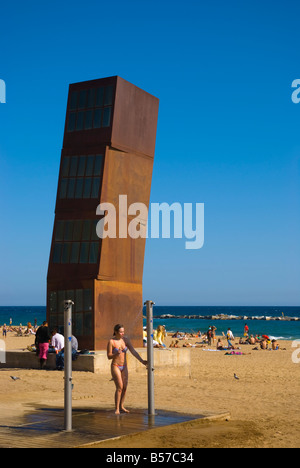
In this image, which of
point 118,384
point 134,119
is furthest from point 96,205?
point 118,384

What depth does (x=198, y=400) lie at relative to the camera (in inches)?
548

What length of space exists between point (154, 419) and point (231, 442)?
5.87ft

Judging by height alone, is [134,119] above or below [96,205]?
above

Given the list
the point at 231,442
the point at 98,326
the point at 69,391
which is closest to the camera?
the point at 231,442

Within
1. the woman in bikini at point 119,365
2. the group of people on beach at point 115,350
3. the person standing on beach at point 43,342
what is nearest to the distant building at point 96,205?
the group of people on beach at point 115,350

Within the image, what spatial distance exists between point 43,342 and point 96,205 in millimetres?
4472

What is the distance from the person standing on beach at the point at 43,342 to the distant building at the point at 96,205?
1.28 m

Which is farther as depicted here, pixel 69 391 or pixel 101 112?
pixel 101 112

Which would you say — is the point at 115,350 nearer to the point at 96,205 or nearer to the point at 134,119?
the point at 96,205
